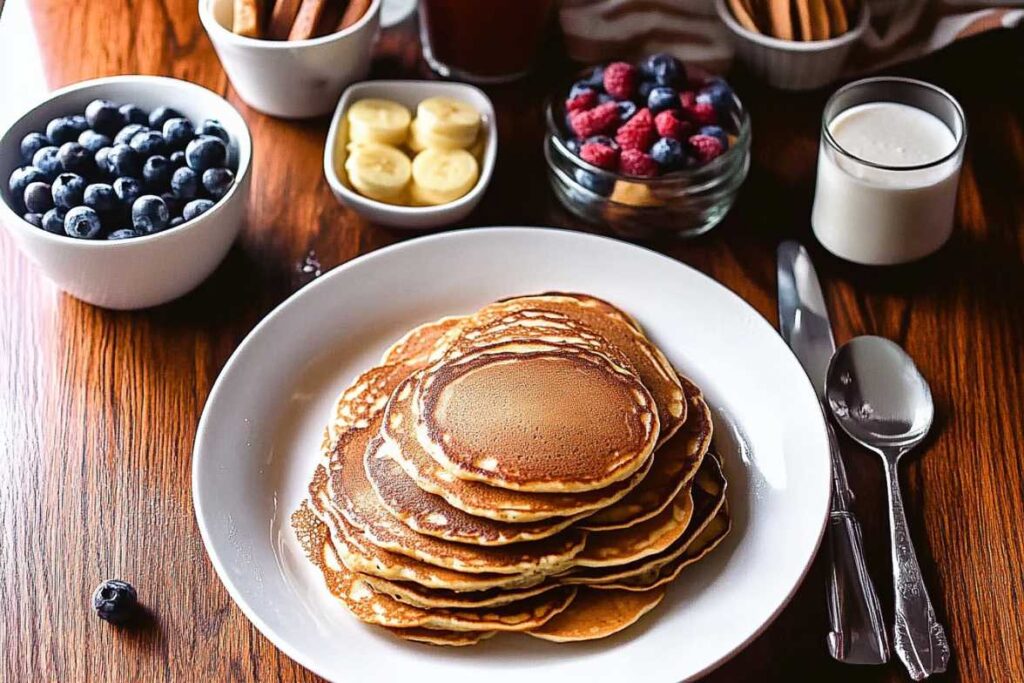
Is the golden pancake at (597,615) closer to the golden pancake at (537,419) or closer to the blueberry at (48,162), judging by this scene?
the golden pancake at (537,419)

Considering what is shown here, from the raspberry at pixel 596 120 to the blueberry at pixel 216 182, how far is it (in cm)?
46

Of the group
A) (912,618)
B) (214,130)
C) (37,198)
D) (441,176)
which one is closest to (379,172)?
(441,176)

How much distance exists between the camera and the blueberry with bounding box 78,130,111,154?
1407 millimetres

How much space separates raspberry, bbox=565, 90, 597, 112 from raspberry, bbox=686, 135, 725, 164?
0.49 feet

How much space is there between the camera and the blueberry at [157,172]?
139 centimetres

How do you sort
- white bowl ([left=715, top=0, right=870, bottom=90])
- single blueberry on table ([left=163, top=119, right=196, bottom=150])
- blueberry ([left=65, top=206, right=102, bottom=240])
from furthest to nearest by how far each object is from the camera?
white bowl ([left=715, top=0, right=870, bottom=90]), single blueberry on table ([left=163, top=119, right=196, bottom=150]), blueberry ([left=65, top=206, right=102, bottom=240])

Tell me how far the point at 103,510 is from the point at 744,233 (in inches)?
34.9

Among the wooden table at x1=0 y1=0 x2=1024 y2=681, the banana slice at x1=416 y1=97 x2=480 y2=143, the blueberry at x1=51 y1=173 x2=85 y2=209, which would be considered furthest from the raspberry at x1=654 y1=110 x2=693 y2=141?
the blueberry at x1=51 y1=173 x2=85 y2=209

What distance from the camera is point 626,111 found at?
1513 millimetres

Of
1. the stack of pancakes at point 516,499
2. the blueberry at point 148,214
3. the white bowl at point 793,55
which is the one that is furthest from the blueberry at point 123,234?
the white bowl at point 793,55

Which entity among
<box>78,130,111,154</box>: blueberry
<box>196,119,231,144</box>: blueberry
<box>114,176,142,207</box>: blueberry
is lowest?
<box>114,176,142,207</box>: blueberry

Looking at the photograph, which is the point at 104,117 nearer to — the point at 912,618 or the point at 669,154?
the point at 669,154

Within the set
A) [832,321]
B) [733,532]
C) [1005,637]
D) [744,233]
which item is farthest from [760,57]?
[1005,637]

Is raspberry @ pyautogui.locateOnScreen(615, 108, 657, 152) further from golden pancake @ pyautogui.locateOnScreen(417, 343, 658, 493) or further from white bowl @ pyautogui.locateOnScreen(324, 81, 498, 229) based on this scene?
golden pancake @ pyautogui.locateOnScreen(417, 343, 658, 493)
